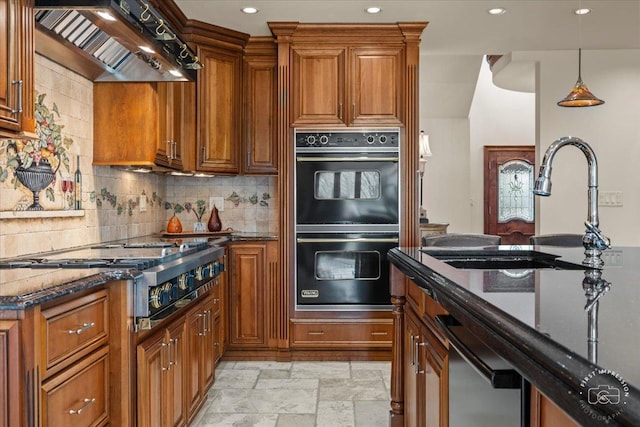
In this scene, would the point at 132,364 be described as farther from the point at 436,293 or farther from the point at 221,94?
the point at 221,94

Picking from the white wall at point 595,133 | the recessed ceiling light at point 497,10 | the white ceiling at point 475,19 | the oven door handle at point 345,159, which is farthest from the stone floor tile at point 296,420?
the white wall at point 595,133

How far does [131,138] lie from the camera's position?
304 centimetres

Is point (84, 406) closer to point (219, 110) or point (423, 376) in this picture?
point (423, 376)

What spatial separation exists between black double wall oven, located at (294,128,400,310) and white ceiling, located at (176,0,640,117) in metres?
0.83

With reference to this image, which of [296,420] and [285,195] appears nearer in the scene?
[296,420]

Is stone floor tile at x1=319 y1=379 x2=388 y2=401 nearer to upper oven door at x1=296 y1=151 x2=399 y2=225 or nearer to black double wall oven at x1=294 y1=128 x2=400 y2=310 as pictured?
black double wall oven at x1=294 y1=128 x2=400 y2=310

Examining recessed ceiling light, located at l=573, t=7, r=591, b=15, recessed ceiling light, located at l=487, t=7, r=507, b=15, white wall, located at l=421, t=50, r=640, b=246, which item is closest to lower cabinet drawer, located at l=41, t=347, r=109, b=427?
recessed ceiling light, located at l=487, t=7, r=507, b=15

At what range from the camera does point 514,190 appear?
8.33 m

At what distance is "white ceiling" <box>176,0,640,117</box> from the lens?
3.54 metres

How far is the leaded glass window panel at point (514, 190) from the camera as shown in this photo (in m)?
8.33

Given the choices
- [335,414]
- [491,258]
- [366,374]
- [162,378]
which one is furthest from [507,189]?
[162,378]

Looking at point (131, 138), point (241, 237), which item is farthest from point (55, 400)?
point (241, 237)

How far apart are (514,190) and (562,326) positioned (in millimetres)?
8032

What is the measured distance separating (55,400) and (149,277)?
1.82 feet
